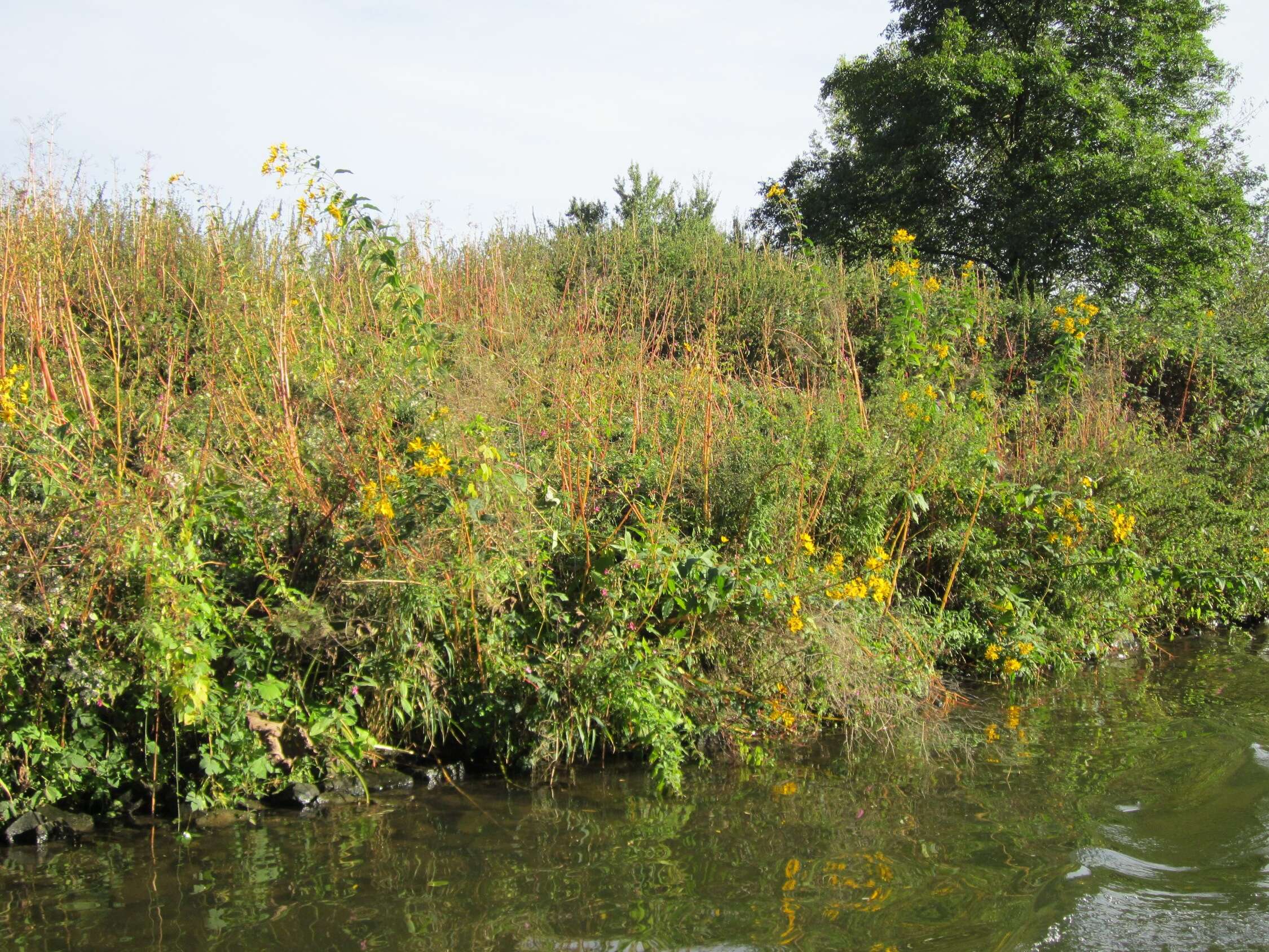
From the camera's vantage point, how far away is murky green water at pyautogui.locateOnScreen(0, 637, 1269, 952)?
3.66m

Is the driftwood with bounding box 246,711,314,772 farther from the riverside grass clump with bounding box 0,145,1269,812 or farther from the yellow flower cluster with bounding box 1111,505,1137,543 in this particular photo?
the yellow flower cluster with bounding box 1111,505,1137,543

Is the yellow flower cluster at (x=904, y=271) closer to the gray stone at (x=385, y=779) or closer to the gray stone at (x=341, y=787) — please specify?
the gray stone at (x=385, y=779)

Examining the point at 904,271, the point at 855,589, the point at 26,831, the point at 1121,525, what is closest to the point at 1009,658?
the point at 1121,525

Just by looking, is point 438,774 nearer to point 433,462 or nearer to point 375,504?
point 375,504

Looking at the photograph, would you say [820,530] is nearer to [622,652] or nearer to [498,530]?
[622,652]

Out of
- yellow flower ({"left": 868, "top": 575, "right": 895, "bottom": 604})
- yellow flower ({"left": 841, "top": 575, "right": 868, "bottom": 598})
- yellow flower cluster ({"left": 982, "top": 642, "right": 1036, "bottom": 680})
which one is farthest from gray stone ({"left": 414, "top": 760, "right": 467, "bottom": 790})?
yellow flower cluster ({"left": 982, "top": 642, "right": 1036, "bottom": 680})

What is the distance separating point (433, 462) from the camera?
4734mm

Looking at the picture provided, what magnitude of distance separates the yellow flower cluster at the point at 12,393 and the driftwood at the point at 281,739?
1673 millimetres

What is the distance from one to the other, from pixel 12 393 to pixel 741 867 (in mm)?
4076

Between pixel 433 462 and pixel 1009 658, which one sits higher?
pixel 433 462

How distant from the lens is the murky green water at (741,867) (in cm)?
366

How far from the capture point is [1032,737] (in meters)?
5.84

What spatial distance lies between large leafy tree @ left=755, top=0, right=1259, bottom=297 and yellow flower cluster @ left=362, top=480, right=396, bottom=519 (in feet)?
49.1

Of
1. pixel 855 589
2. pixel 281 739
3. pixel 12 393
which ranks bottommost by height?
pixel 281 739
